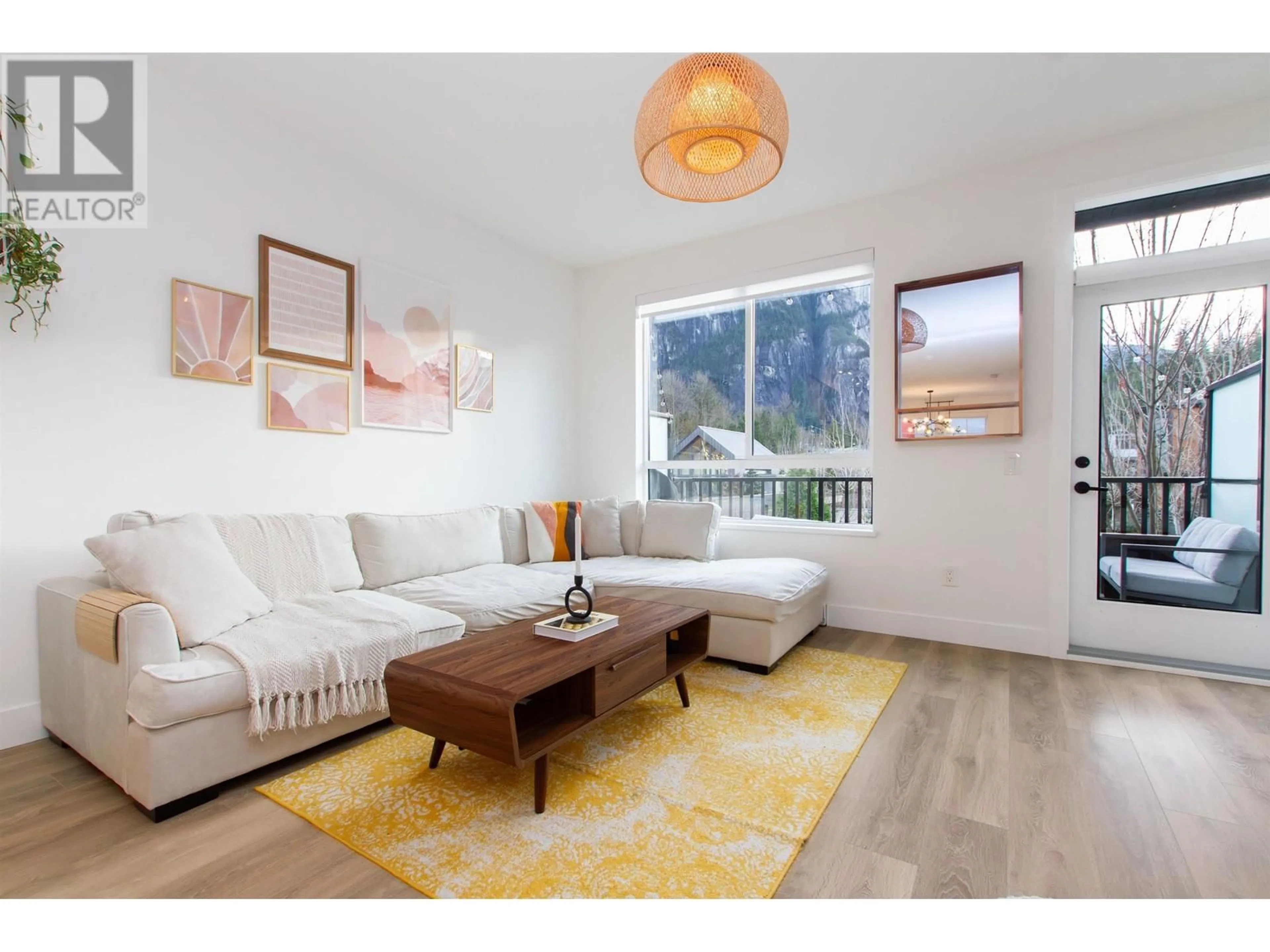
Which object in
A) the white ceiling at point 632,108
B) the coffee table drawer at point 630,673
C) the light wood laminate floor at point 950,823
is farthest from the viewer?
the white ceiling at point 632,108

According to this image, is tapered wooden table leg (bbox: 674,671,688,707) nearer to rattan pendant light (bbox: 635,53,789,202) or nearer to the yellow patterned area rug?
the yellow patterned area rug

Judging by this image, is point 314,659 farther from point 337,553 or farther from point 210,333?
point 210,333

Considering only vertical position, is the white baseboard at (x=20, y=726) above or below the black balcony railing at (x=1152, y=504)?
below

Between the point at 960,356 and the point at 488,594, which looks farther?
the point at 960,356

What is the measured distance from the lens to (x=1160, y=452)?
295 centimetres

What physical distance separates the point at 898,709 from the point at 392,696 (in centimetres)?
201

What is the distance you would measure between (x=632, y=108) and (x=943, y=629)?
331 centimetres

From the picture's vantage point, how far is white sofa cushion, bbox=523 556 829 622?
2.86 m

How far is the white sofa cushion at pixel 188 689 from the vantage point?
63.9 inches

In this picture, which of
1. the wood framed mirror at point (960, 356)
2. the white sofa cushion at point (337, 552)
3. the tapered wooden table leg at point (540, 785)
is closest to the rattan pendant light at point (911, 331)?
the wood framed mirror at point (960, 356)

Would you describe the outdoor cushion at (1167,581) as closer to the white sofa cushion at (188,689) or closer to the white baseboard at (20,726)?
the white sofa cushion at (188,689)

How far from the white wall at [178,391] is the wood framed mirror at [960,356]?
9.45ft

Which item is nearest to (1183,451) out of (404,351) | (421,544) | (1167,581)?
(1167,581)

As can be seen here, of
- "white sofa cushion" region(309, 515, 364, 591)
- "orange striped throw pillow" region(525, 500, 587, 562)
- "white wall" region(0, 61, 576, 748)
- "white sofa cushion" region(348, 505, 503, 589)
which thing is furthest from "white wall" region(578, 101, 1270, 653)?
"white sofa cushion" region(309, 515, 364, 591)
